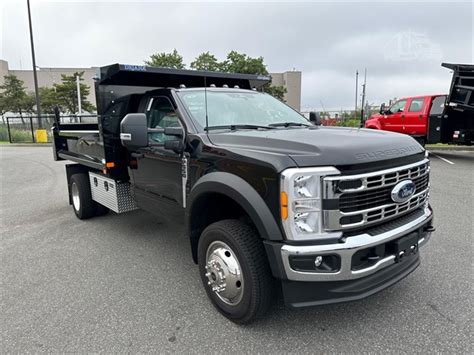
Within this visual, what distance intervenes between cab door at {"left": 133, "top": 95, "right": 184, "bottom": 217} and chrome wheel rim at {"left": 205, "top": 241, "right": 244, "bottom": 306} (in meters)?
0.78

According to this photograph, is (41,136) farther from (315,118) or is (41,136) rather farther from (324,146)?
(324,146)

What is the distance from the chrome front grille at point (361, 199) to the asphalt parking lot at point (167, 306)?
35.4 inches

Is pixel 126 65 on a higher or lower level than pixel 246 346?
higher

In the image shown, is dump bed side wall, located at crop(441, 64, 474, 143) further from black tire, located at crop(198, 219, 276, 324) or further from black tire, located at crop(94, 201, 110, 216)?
black tire, located at crop(198, 219, 276, 324)

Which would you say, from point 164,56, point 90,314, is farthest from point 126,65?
point 164,56

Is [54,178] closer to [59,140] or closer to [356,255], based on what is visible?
[59,140]

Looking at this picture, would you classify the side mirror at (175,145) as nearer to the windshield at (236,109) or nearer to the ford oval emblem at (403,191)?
the windshield at (236,109)

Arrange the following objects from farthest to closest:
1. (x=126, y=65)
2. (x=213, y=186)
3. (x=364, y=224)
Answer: (x=126, y=65)
(x=213, y=186)
(x=364, y=224)

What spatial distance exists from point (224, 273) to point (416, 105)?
1253 centimetres

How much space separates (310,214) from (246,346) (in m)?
1.09

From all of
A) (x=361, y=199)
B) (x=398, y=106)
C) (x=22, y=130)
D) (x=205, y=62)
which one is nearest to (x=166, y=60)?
(x=205, y=62)

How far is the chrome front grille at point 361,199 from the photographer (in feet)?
7.33

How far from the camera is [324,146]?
2.40 metres

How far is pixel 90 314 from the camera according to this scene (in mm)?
2932
